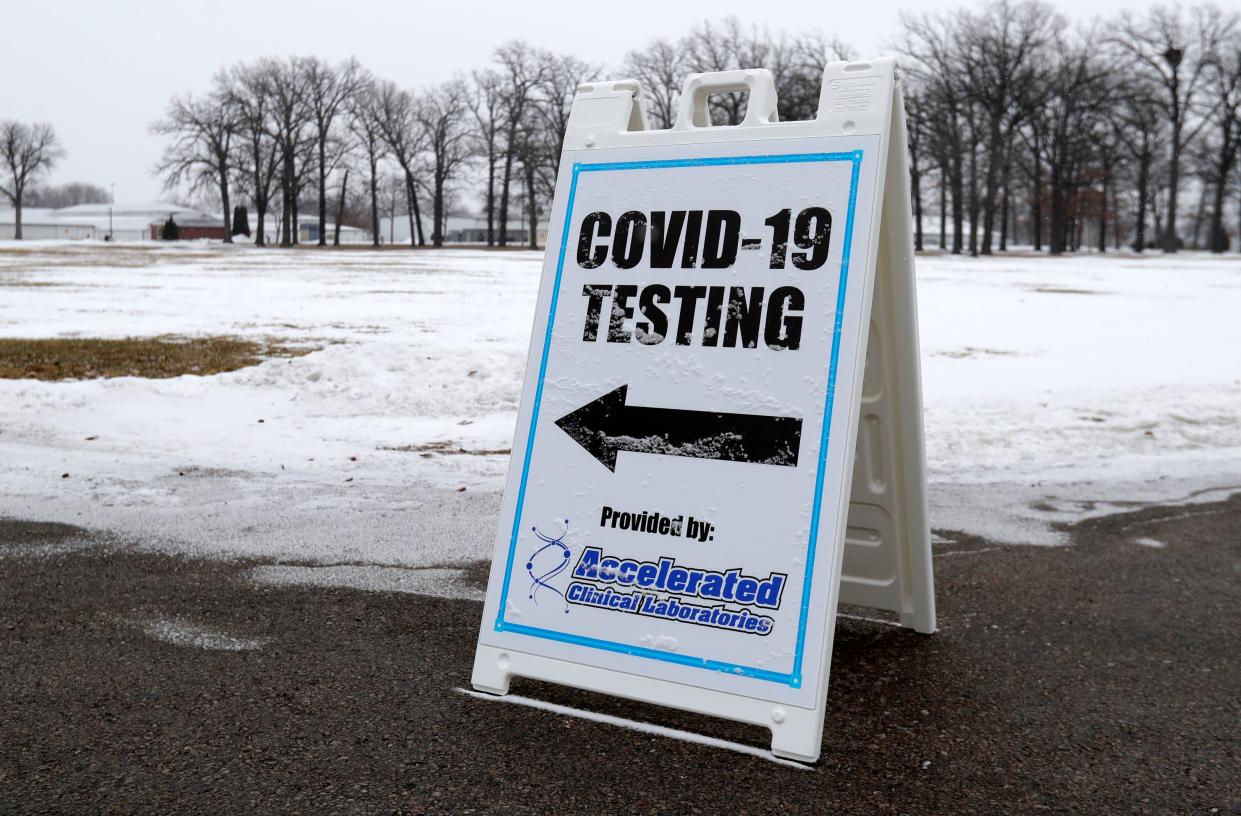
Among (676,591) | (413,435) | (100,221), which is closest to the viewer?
(676,591)

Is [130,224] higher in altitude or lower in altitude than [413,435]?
higher

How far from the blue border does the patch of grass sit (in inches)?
324

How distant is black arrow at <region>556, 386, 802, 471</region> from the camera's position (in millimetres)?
3180

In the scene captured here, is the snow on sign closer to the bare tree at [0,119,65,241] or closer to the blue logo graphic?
the blue logo graphic

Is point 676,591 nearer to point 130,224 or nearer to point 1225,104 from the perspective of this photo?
point 1225,104

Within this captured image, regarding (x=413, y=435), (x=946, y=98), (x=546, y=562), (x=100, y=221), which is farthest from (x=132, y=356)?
(x=100, y=221)

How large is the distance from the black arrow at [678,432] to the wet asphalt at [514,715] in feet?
2.83

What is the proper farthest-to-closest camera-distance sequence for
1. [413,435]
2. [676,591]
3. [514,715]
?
[413,435] → [514,715] → [676,591]

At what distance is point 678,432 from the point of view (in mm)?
3309

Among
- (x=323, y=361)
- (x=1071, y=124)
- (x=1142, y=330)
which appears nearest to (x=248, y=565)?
(x=323, y=361)

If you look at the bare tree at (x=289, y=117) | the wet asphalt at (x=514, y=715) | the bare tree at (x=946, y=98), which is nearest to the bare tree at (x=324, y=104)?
the bare tree at (x=289, y=117)

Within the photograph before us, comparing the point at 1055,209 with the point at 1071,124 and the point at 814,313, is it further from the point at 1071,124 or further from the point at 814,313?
the point at 814,313

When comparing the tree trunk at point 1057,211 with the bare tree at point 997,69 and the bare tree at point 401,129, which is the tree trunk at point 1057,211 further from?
the bare tree at point 401,129

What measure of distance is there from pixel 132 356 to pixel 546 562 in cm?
1031
